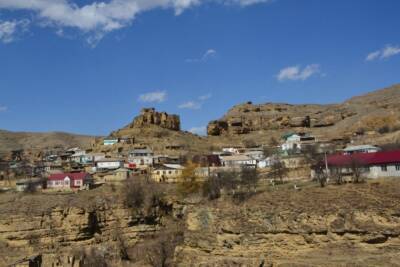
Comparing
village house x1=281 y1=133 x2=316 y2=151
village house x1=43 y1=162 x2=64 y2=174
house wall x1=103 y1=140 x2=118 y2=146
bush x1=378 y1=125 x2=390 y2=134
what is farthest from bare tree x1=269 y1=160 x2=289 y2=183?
house wall x1=103 y1=140 x2=118 y2=146

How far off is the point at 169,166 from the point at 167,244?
19.4 metres

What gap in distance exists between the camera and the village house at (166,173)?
55156 millimetres

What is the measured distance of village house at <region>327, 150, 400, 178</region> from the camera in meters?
39.7

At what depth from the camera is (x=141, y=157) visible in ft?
224

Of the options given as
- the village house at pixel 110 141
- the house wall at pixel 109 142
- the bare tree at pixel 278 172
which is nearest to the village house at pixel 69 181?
the bare tree at pixel 278 172

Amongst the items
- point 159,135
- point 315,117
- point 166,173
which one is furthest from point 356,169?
point 315,117

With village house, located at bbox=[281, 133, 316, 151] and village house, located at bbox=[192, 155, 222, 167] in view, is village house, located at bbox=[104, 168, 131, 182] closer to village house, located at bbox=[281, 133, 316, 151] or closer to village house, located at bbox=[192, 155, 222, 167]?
village house, located at bbox=[192, 155, 222, 167]

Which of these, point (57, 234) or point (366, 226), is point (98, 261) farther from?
point (366, 226)

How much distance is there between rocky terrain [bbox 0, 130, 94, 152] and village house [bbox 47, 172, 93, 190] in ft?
256

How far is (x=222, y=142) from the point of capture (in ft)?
306

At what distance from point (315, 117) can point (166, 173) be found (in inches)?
2194

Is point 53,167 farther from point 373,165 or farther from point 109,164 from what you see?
point 373,165

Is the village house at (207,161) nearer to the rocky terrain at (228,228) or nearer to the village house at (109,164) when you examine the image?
the village house at (109,164)

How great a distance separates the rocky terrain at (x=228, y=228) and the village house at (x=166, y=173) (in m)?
7.48
